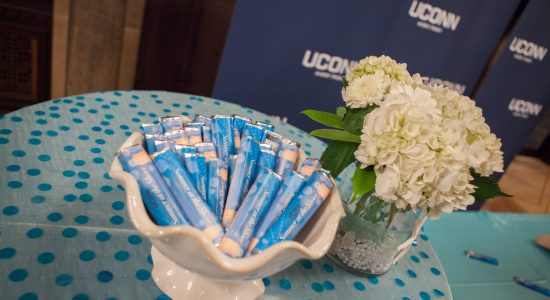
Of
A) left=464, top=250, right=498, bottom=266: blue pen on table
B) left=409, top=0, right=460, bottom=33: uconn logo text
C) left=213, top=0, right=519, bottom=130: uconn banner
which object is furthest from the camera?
left=409, top=0, right=460, bottom=33: uconn logo text

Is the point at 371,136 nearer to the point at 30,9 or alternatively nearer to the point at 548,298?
the point at 548,298

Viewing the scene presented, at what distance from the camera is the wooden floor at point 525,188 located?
10.8 ft

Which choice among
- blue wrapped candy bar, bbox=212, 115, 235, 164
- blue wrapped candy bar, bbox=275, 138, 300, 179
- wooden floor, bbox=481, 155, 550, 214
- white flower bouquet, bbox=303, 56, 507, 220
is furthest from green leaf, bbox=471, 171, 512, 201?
wooden floor, bbox=481, 155, 550, 214

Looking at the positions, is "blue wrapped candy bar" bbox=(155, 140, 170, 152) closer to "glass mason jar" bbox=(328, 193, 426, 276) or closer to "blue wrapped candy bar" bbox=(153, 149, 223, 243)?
"blue wrapped candy bar" bbox=(153, 149, 223, 243)

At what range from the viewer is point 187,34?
2035mm

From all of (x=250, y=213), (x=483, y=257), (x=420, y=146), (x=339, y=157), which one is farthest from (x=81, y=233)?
(x=483, y=257)

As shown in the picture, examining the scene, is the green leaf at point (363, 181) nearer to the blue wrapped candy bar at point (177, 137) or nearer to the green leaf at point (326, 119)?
the green leaf at point (326, 119)

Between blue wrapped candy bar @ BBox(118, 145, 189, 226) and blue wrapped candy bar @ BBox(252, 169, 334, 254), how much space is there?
0.39 feet

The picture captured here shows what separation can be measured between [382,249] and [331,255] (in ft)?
0.35

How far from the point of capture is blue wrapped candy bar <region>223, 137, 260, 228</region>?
538 mm

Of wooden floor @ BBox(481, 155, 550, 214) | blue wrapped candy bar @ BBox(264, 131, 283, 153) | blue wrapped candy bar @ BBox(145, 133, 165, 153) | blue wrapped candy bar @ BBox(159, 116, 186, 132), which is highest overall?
blue wrapped candy bar @ BBox(264, 131, 283, 153)

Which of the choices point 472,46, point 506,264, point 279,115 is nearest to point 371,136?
point 506,264

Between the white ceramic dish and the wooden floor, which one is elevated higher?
the white ceramic dish

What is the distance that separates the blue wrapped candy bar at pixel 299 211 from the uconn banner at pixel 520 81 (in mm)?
2556
